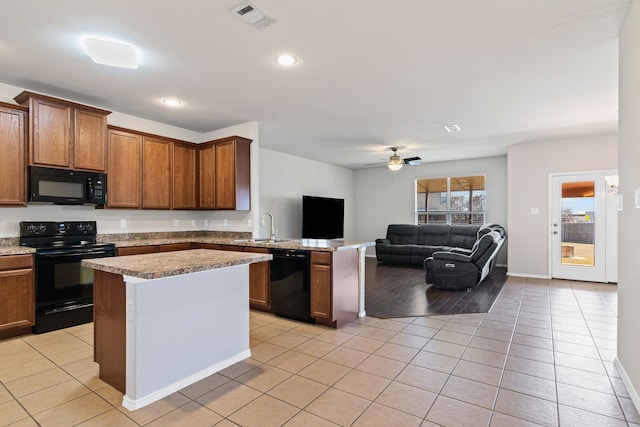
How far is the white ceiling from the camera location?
227 cm

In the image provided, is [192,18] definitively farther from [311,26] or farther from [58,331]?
[58,331]

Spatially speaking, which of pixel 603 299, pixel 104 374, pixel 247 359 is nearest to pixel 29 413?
pixel 104 374

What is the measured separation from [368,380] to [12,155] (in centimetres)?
402

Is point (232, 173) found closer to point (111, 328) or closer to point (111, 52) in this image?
point (111, 52)

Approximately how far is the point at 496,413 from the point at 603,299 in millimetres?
3977

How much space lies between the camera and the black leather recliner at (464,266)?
203 inches

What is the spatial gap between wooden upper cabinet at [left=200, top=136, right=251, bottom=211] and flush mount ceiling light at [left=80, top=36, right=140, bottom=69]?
6.29 feet

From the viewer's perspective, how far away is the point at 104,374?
2.42 metres

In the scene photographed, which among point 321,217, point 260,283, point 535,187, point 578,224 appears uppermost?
point 535,187

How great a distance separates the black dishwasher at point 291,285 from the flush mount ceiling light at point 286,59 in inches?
74.9

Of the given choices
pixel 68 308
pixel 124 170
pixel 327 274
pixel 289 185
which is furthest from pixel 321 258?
pixel 289 185

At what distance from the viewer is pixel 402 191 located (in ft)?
30.2

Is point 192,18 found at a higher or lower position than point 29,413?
higher

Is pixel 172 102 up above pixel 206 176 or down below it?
above
